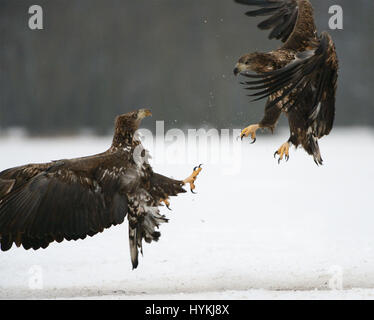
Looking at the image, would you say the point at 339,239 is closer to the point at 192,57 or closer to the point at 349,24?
the point at 192,57

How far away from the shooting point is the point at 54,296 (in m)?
3.58

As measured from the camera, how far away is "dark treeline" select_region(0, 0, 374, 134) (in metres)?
11.8

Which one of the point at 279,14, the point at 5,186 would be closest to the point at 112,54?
the point at 279,14

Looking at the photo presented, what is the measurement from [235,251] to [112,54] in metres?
8.80

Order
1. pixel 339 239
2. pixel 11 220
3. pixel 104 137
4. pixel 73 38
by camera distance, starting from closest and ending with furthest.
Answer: pixel 11 220 → pixel 339 239 → pixel 104 137 → pixel 73 38

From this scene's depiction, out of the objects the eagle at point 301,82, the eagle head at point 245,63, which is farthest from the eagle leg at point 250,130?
the eagle head at point 245,63

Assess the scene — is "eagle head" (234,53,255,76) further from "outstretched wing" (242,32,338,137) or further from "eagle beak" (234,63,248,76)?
"outstretched wing" (242,32,338,137)

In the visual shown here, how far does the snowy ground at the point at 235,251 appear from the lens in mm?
3727

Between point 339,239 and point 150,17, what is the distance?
860 cm

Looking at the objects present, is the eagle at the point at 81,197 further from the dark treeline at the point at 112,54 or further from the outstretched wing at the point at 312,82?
the dark treeline at the point at 112,54

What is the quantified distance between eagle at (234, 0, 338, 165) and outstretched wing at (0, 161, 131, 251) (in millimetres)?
839

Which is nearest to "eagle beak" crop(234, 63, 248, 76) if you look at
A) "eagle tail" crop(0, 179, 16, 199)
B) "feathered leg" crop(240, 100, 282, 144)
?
"feathered leg" crop(240, 100, 282, 144)

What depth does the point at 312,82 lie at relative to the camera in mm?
3207

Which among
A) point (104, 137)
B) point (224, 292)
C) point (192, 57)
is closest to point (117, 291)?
point (224, 292)
